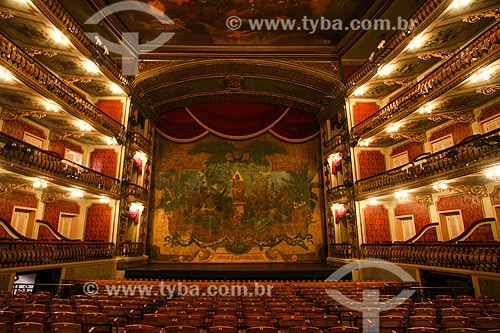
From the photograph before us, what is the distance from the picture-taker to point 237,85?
16969 mm

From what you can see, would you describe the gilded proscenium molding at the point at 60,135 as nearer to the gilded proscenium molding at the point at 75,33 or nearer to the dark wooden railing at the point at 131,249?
the gilded proscenium molding at the point at 75,33

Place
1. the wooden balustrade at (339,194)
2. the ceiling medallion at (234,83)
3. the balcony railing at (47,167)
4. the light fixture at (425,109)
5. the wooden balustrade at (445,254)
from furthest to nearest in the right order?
the ceiling medallion at (234,83) → the wooden balustrade at (339,194) → the light fixture at (425,109) → the balcony railing at (47,167) → the wooden balustrade at (445,254)

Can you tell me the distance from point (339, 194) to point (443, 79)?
7.13m

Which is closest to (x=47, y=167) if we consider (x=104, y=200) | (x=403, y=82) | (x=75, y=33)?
(x=104, y=200)

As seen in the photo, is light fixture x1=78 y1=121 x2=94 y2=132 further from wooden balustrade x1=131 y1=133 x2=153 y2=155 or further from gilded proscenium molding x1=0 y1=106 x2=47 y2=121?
wooden balustrade x1=131 y1=133 x2=153 y2=155

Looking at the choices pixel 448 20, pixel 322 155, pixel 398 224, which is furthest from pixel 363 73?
pixel 398 224

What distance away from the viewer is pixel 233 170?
17.4 metres

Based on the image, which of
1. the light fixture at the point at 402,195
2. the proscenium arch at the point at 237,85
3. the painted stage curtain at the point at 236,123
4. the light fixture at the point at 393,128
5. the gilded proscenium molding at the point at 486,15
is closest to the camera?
the gilded proscenium molding at the point at 486,15

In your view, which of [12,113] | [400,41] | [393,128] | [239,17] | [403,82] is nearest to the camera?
[12,113]

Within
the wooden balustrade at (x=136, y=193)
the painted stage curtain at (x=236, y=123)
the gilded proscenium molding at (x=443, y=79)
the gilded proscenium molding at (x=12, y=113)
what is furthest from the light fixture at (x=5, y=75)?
the gilded proscenium molding at (x=443, y=79)

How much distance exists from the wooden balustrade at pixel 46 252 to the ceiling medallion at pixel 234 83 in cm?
1072

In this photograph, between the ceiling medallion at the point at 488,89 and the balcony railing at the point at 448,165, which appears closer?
the balcony railing at the point at 448,165

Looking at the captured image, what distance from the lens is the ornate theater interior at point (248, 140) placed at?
30.0ft

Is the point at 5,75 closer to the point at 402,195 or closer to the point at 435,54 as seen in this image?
the point at 435,54
